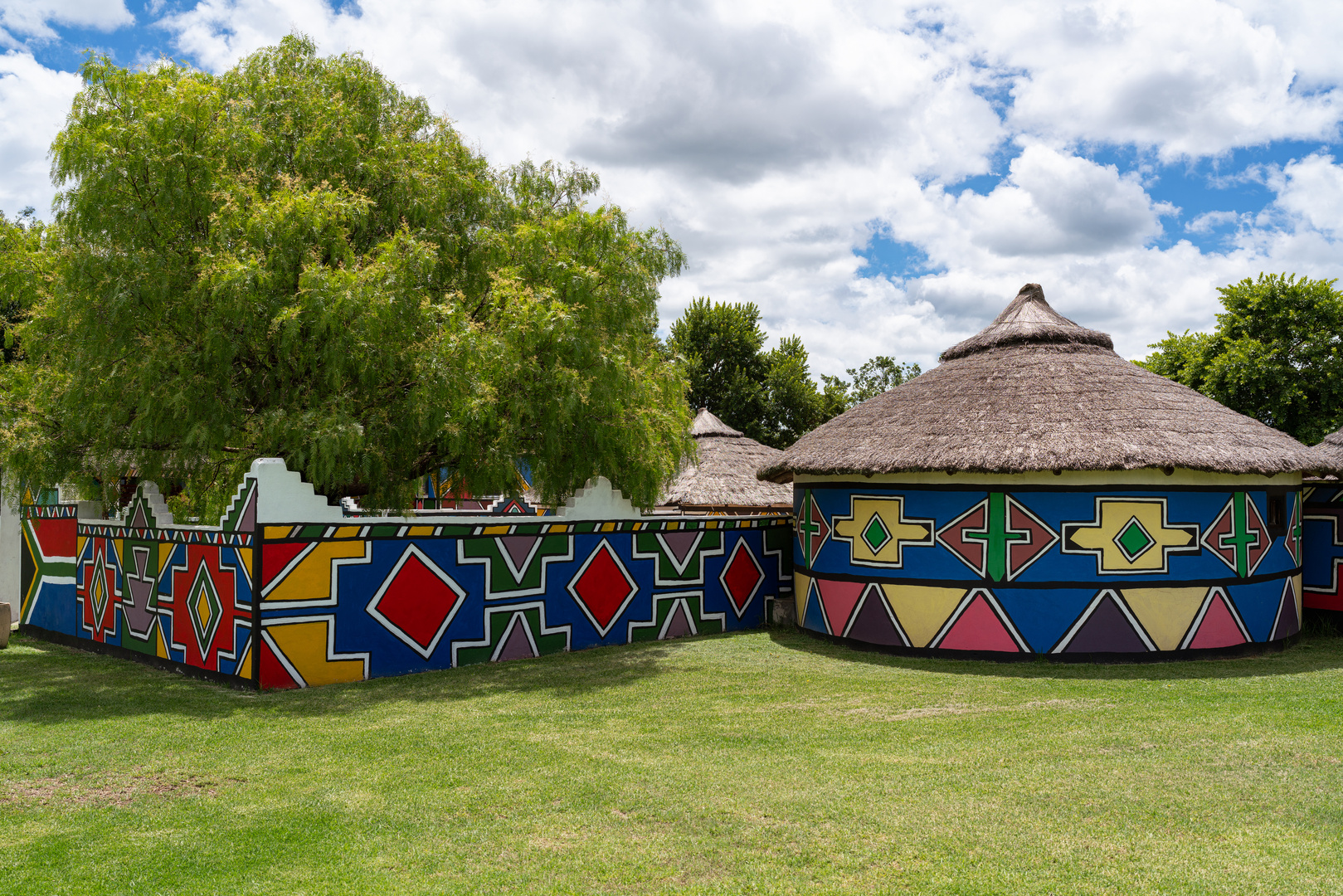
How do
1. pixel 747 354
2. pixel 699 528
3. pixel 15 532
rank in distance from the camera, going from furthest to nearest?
pixel 747 354, pixel 15 532, pixel 699 528

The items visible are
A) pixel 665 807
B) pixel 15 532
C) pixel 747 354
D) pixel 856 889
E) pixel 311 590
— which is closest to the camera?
pixel 856 889

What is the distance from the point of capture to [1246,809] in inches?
199

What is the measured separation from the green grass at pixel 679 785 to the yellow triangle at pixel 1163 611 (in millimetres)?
842

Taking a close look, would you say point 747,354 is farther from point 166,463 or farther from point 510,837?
point 510,837

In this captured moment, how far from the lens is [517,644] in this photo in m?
10.2

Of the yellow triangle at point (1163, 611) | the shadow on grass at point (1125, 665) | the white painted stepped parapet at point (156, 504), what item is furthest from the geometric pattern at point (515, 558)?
the yellow triangle at point (1163, 611)

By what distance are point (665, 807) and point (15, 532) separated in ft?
39.3

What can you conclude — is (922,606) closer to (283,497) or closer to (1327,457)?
(1327,457)

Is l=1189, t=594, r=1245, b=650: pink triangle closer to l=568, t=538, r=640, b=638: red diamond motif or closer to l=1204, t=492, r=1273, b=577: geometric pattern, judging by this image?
l=1204, t=492, r=1273, b=577: geometric pattern

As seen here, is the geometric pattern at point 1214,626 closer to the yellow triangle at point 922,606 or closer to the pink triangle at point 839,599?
the yellow triangle at point 922,606

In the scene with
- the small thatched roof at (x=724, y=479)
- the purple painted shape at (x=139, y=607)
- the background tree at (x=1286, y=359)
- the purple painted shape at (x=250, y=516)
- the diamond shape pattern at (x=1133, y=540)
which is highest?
the background tree at (x=1286, y=359)

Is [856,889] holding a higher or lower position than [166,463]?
lower

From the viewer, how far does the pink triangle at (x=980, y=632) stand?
1011 cm

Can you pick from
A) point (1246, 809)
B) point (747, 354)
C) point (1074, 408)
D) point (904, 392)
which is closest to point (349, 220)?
point (904, 392)
